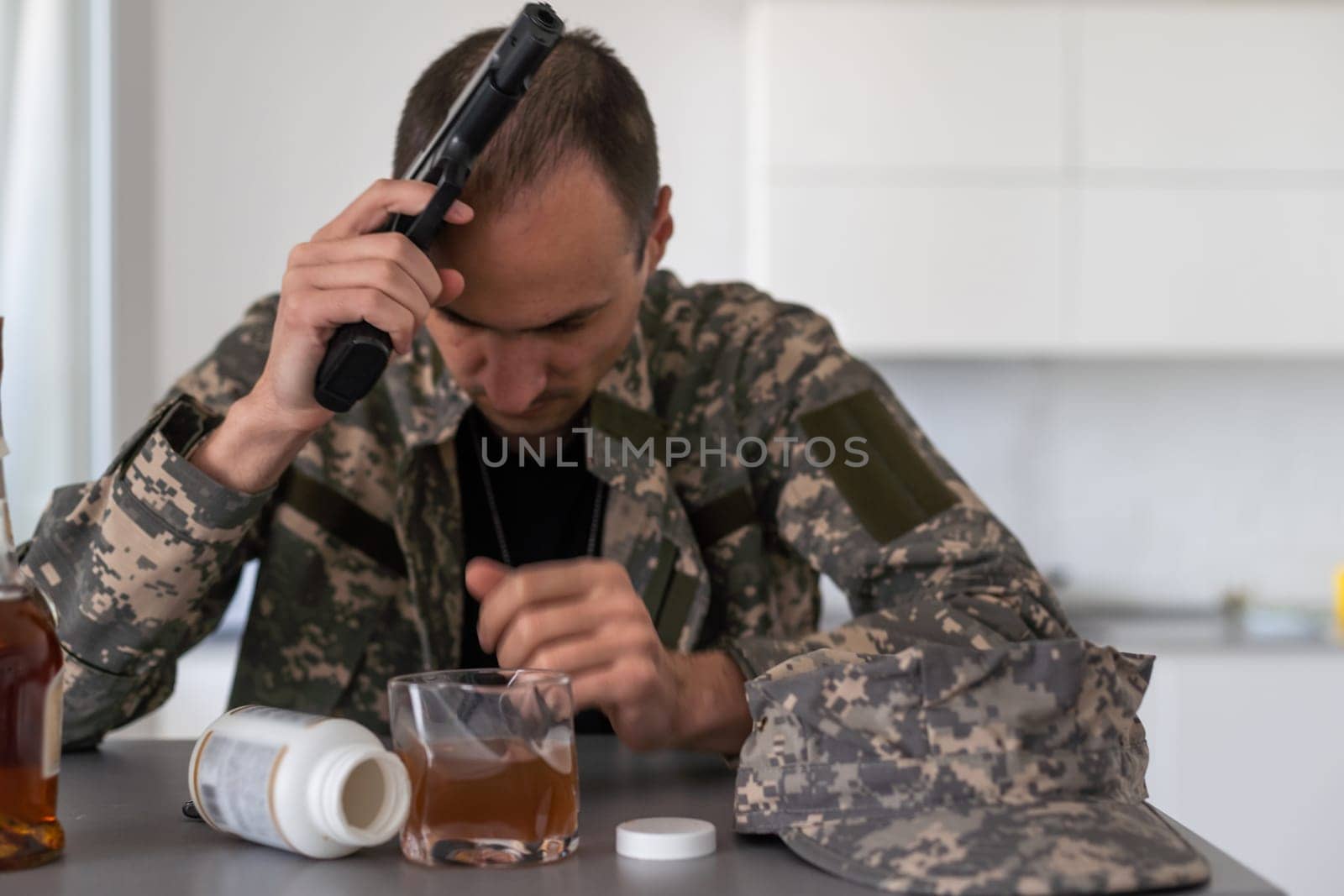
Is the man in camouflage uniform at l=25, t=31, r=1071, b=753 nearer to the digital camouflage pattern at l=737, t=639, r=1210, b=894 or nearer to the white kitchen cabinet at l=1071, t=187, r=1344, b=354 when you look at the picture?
the digital camouflage pattern at l=737, t=639, r=1210, b=894

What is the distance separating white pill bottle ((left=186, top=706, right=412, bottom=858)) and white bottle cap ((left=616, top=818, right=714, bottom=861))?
0.35 feet

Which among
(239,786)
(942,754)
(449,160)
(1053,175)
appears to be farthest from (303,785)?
(1053,175)

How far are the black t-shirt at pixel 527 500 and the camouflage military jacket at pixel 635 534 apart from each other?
0.11 ft

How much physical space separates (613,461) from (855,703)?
64 centimetres

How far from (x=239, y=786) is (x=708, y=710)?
1.11 ft

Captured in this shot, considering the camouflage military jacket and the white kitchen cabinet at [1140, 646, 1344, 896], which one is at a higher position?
the camouflage military jacket

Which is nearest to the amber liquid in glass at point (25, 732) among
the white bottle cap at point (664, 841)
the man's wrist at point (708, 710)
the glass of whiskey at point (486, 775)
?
the glass of whiskey at point (486, 775)

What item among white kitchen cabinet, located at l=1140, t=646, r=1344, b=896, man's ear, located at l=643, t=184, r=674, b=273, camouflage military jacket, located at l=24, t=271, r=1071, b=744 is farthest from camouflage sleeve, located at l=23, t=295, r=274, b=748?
white kitchen cabinet, located at l=1140, t=646, r=1344, b=896

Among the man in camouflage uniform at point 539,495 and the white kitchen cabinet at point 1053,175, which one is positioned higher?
the white kitchen cabinet at point 1053,175

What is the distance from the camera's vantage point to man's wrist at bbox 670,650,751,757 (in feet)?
3.04

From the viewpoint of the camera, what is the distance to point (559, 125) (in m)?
1.12

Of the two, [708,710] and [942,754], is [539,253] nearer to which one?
[708,710]

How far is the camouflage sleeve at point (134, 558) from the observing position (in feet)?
3.20

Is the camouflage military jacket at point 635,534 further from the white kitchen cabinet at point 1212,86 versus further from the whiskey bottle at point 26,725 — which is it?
the white kitchen cabinet at point 1212,86
